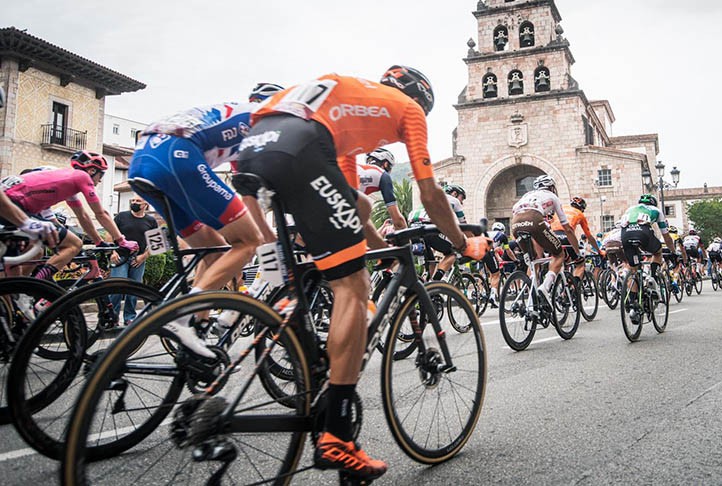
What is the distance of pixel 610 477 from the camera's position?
2.48 metres

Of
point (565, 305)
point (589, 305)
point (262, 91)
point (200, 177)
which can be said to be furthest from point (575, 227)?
point (200, 177)

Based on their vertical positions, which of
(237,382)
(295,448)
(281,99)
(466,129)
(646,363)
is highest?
(466,129)

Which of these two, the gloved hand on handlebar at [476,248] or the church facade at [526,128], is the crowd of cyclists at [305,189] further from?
the church facade at [526,128]

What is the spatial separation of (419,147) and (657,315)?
614 centimetres

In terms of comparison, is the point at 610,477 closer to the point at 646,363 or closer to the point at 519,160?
the point at 646,363

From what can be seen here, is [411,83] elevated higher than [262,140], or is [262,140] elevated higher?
[411,83]

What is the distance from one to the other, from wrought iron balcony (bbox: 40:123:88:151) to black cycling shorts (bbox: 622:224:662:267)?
1034 inches

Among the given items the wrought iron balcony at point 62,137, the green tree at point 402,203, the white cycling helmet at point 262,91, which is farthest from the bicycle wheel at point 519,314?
the green tree at point 402,203

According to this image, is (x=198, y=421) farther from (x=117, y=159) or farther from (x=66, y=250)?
(x=117, y=159)

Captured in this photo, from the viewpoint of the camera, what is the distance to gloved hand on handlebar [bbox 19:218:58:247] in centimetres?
390

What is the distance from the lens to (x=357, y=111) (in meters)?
2.54

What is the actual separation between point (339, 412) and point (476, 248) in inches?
46.4

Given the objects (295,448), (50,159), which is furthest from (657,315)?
(50,159)

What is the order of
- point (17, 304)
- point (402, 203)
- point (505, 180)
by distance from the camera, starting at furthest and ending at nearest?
point (402, 203) < point (505, 180) < point (17, 304)
